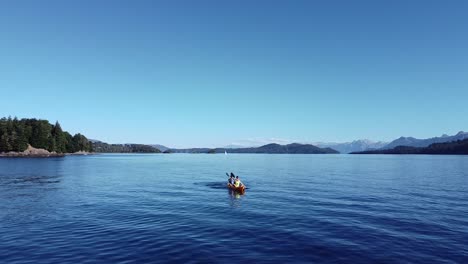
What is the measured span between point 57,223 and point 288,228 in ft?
70.0

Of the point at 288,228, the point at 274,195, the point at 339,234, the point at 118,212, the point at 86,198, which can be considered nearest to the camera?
the point at 339,234

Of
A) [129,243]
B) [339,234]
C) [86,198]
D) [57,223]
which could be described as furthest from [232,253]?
[86,198]

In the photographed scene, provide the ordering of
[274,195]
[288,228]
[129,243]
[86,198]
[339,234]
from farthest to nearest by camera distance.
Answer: [274,195], [86,198], [288,228], [339,234], [129,243]

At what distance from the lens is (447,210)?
123 ft

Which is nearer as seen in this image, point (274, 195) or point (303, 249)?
point (303, 249)

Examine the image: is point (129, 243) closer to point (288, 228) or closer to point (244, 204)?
point (288, 228)

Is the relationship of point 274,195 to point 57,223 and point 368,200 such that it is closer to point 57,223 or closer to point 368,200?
point 368,200

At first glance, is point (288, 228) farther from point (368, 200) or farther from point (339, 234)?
point (368, 200)

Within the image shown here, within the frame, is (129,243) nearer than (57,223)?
Yes

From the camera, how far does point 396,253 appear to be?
71.7 feet

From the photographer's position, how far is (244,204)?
139 feet

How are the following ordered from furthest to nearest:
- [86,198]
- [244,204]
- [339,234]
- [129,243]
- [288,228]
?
[86,198] → [244,204] → [288,228] → [339,234] → [129,243]

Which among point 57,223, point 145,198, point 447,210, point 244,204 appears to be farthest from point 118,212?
point 447,210

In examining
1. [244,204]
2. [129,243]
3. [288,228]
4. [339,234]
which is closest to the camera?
[129,243]
